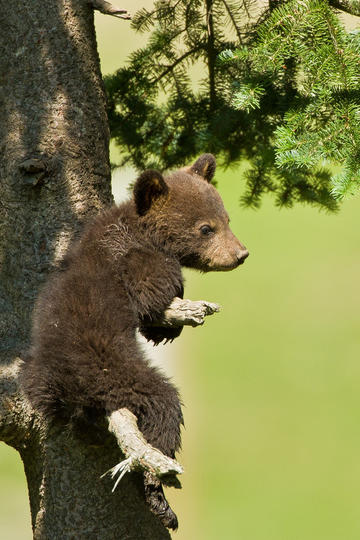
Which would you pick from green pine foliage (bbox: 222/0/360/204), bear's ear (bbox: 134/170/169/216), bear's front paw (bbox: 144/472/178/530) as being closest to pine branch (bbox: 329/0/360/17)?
green pine foliage (bbox: 222/0/360/204)

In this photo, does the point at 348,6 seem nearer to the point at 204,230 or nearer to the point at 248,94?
the point at 248,94

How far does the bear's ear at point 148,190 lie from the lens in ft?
9.16

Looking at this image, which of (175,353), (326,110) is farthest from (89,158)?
(175,353)

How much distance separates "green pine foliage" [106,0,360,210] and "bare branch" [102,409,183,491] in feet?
3.64

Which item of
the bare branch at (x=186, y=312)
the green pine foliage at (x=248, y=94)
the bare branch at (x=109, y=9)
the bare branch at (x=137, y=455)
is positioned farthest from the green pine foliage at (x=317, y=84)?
the bare branch at (x=137, y=455)

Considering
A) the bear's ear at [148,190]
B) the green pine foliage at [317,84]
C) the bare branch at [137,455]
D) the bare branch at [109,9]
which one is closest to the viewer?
the bare branch at [137,455]

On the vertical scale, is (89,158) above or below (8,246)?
above

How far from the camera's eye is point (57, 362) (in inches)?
96.7

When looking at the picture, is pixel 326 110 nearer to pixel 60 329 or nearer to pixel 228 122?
pixel 228 122

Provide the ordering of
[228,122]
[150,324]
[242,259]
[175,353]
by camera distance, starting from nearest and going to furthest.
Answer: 1. [150,324]
2. [242,259]
3. [228,122]
4. [175,353]

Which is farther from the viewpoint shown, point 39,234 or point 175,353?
point 175,353

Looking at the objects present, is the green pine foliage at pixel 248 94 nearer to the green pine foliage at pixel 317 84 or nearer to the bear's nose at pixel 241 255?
the green pine foliage at pixel 317 84

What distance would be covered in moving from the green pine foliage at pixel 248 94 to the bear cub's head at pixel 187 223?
33 cm

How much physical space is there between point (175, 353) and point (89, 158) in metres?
4.21
